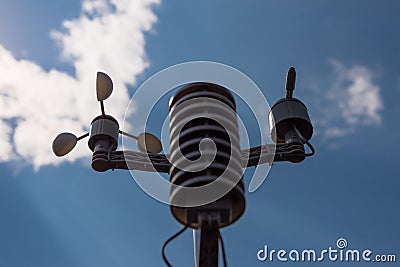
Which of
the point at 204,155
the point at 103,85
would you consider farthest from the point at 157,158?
the point at 204,155

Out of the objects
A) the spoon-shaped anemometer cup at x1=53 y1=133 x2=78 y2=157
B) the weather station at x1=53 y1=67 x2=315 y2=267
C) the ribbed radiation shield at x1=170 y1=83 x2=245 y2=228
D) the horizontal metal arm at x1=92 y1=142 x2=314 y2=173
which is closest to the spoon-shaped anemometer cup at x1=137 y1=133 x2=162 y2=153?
the horizontal metal arm at x1=92 y1=142 x2=314 y2=173

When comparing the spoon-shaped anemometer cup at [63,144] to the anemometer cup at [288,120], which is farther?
the spoon-shaped anemometer cup at [63,144]

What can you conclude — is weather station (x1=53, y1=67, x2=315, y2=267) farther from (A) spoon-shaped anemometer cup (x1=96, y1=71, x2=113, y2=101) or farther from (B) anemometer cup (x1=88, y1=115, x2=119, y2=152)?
(A) spoon-shaped anemometer cup (x1=96, y1=71, x2=113, y2=101)

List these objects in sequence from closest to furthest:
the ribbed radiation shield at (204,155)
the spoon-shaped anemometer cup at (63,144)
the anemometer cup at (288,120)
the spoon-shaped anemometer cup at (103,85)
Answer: the ribbed radiation shield at (204,155) < the anemometer cup at (288,120) < the spoon-shaped anemometer cup at (103,85) < the spoon-shaped anemometer cup at (63,144)

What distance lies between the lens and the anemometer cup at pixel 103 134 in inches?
437

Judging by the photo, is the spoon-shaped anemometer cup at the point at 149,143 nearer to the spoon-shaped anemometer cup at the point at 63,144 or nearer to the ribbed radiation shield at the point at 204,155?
the spoon-shaped anemometer cup at the point at 63,144

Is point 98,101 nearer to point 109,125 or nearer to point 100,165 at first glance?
point 109,125

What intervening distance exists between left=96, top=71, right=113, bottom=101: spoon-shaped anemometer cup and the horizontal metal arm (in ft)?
4.24

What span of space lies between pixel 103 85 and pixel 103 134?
3.73 feet

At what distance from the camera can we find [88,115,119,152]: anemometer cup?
11.1 metres

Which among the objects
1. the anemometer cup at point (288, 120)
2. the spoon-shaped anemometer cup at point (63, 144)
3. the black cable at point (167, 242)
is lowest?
the black cable at point (167, 242)

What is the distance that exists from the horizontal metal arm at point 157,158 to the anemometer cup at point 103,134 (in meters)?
0.34

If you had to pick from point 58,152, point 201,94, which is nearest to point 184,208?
point 201,94

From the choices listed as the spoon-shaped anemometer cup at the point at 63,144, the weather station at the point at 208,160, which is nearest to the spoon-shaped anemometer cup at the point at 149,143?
the weather station at the point at 208,160
